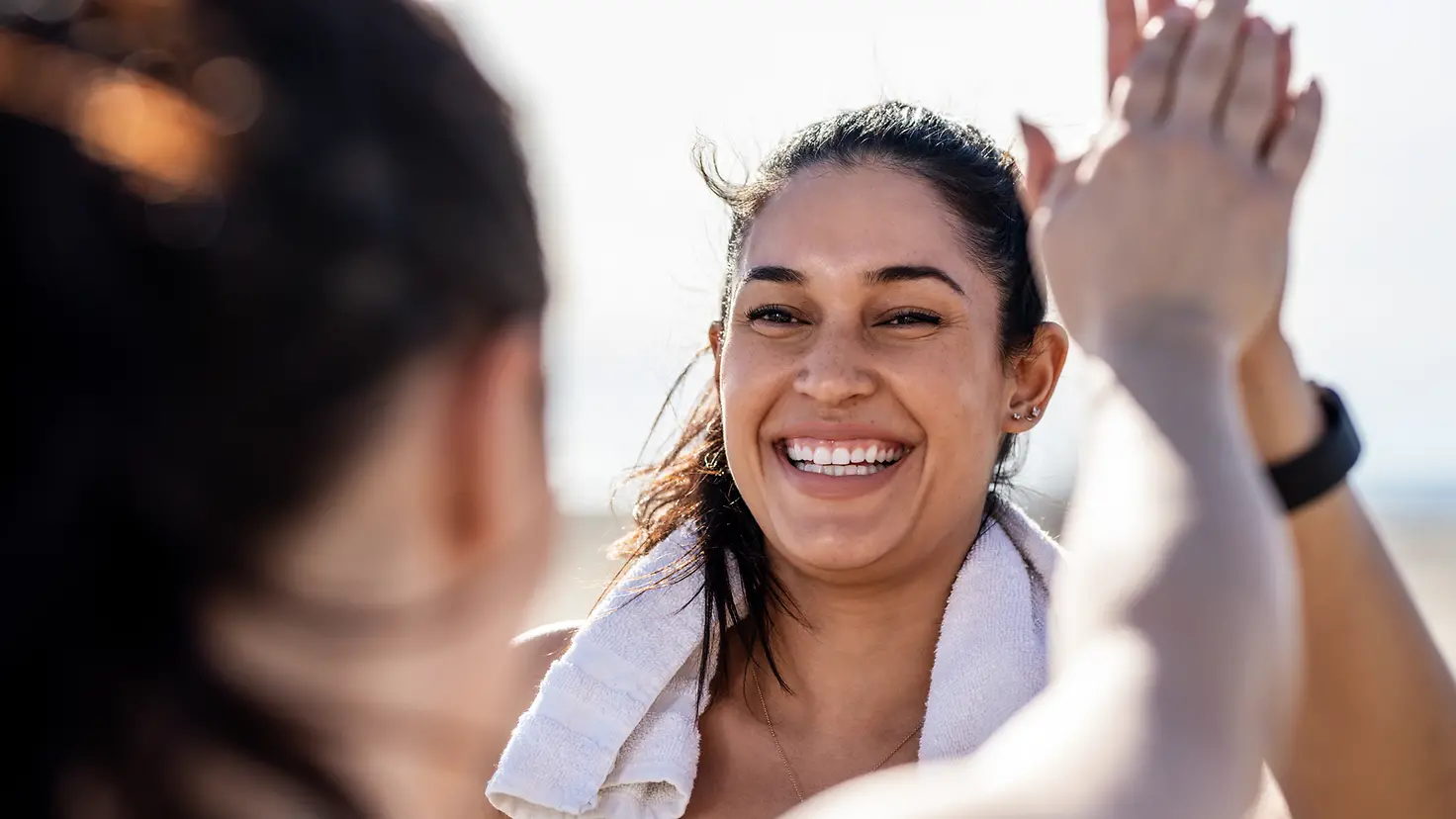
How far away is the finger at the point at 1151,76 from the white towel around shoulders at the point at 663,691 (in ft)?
6.72

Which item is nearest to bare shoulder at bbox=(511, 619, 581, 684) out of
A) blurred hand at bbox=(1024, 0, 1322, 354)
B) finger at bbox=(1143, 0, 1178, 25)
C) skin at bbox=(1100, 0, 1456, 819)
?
skin at bbox=(1100, 0, 1456, 819)

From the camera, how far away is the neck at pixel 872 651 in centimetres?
333

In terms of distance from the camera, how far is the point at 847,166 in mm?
3428

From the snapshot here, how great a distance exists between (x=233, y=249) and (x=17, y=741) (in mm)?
337

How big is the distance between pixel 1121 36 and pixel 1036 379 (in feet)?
6.87

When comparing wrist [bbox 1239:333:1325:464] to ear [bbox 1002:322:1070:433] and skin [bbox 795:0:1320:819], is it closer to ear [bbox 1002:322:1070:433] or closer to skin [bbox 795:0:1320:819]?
skin [bbox 795:0:1320:819]

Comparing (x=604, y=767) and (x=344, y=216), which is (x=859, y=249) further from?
(x=344, y=216)

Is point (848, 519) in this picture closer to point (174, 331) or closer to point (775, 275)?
point (775, 275)

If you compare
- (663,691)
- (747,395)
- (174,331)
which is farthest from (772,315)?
(174,331)

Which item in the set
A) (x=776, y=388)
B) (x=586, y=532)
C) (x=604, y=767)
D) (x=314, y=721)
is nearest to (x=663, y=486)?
(x=776, y=388)

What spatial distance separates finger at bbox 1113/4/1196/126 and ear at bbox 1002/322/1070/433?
2242mm

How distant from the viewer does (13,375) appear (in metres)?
0.84

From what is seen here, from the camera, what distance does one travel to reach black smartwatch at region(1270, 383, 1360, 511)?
5.62 feet

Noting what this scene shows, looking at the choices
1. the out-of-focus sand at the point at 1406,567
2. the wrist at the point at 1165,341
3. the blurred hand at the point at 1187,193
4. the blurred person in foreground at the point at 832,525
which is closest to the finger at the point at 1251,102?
the blurred hand at the point at 1187,193
